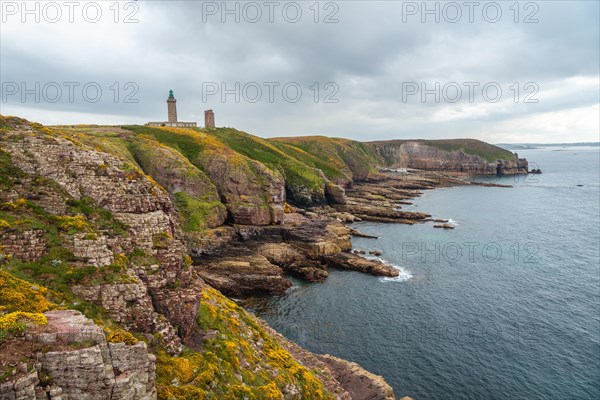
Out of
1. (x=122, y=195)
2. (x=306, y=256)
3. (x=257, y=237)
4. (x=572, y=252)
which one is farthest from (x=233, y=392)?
(x=572, y=252)

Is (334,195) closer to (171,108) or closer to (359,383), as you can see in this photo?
(171,108)

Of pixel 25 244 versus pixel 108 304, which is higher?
pixel 25 244

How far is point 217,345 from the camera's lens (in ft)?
73.7

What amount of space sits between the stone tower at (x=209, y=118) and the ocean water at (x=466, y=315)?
295ft

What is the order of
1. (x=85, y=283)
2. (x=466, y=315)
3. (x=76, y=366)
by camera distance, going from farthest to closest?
(x=466, y=315), (x=85, y=283), (x=76, y=366)

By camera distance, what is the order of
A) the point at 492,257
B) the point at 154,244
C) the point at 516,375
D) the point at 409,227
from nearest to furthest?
the point at 154,244, the point at 516,375, the point at 492,257, the point at 409,227

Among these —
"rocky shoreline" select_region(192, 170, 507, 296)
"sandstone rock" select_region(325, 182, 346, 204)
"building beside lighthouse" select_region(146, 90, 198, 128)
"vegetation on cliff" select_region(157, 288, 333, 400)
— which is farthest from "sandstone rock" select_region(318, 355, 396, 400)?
"building beside lighthouse" select_region(146, 90, 198, 128)

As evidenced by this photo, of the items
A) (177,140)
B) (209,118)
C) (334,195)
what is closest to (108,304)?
(177,140)

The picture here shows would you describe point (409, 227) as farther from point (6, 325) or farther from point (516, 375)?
point (6, 325)

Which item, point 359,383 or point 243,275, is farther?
point 243,275

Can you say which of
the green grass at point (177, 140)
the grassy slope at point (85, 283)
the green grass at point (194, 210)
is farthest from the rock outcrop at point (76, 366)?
the green grass at point (177, 140)

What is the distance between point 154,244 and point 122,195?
3.54 m

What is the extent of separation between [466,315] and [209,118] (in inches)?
4840

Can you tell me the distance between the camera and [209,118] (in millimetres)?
144500
